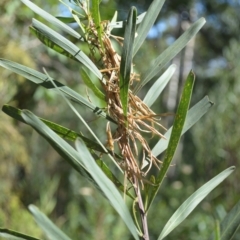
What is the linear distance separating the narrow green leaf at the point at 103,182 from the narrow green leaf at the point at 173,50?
0.11 m

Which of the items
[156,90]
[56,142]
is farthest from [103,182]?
[156,90]

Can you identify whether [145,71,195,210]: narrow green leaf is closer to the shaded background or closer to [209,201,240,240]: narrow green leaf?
[209,201,240,240]: narrow green leaf

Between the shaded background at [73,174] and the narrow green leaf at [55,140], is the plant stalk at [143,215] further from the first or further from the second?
the shaded background at [73,174]

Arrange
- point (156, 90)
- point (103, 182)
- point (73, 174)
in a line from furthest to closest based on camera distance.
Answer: point (73, 174) < point (156, 90) < point (103, 182)

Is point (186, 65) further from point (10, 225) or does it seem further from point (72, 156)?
point (72, 156)

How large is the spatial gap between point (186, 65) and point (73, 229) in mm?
3815

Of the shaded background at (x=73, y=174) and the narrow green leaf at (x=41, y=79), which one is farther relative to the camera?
the shaded background at (x=73, y=174)

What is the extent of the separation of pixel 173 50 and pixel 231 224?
0.43 ft

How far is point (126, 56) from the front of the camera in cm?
31

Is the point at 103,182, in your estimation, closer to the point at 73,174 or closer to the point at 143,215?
the point at 143,215

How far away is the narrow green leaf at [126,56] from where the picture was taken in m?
0.30

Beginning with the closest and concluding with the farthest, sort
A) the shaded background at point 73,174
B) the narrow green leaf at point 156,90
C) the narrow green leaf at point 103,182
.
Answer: the narrow green leaf at point 103,182
the narrow green leaf at point 156,90
the shaded background at point 73,174

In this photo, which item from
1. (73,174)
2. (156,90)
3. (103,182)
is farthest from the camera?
(73,174)

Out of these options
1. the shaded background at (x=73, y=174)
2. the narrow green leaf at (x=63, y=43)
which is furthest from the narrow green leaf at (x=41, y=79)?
the shaded background at (x=73, y=174)
